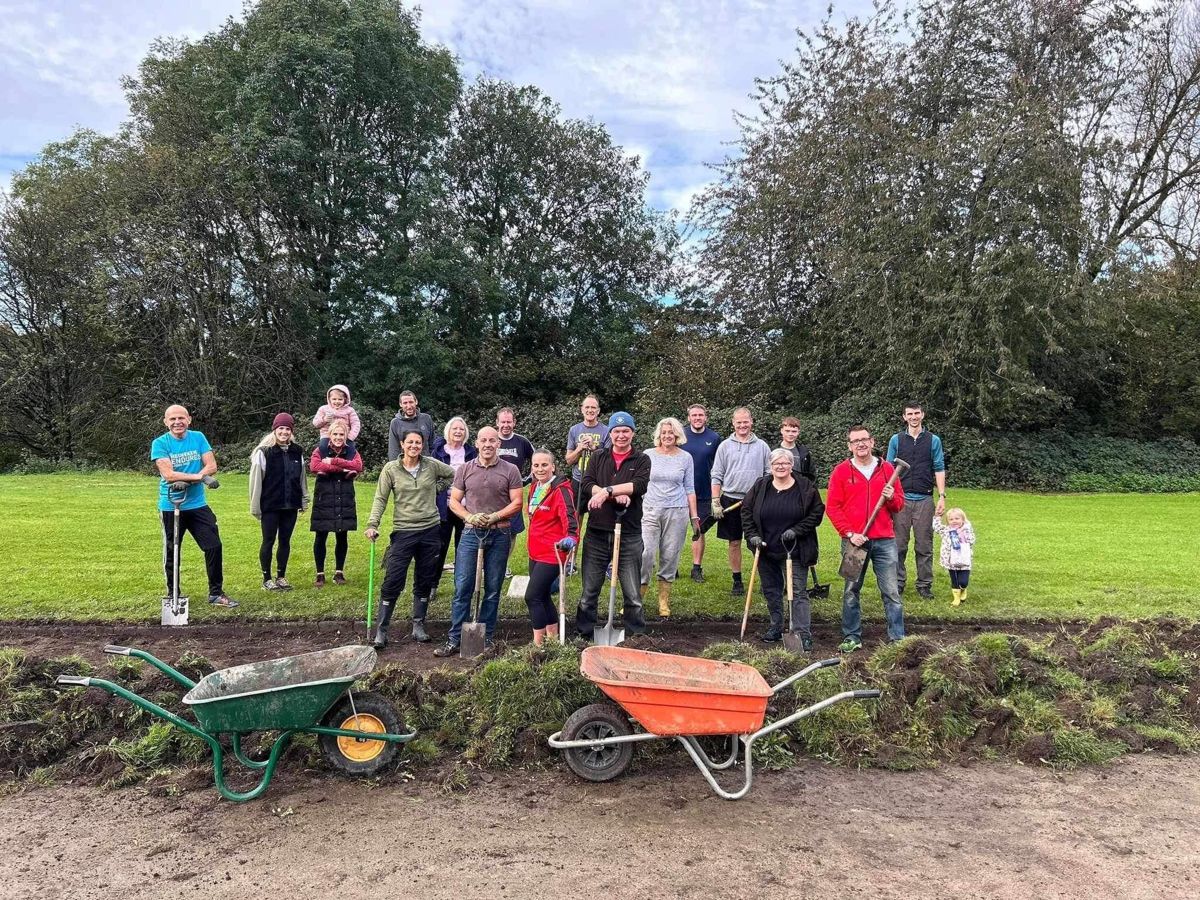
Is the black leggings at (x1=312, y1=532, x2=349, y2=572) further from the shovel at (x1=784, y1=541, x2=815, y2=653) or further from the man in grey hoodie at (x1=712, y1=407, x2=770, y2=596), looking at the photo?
the shovel at (x1=784, y1=541, x2=815, y2=653)

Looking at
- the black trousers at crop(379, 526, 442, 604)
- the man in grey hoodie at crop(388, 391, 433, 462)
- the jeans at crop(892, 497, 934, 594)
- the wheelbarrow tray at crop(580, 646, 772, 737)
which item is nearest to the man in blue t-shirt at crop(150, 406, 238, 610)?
the man in grey hoodie at crop(388, 391, 433, 462)

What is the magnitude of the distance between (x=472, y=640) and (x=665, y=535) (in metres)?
2.24

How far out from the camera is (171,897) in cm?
316

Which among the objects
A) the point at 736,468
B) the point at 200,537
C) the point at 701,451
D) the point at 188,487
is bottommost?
the point at 200,537

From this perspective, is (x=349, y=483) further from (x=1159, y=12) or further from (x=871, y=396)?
(x=1159, y=12)

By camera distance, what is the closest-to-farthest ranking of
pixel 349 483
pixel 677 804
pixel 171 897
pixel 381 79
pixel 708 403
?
pixel 171 897
pixel 677 804
pixel 349 483
pixel 708 403
pixel 381 79

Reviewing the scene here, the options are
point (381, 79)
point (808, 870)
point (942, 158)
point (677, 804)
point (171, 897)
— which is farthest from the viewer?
point (381, 79)

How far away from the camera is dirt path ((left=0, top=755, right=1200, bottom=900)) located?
327 cm

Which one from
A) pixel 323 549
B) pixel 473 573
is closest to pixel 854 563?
pixel 473 573

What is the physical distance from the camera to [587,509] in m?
6.75

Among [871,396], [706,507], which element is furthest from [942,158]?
[706,507]

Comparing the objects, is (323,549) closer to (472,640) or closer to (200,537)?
(200,537)

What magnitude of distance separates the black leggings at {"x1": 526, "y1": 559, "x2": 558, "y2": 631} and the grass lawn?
1.41 m

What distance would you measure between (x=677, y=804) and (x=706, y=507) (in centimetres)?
462
